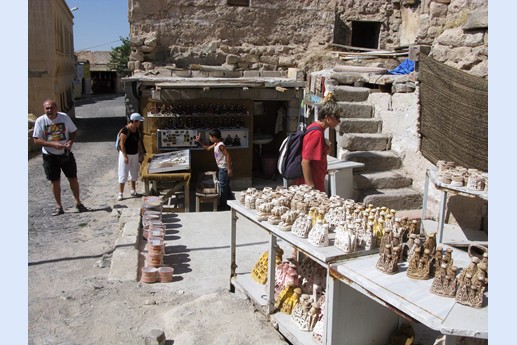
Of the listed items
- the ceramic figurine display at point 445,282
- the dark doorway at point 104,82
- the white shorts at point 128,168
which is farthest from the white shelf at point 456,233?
the dark doorway at point 104,82

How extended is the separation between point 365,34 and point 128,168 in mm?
9668

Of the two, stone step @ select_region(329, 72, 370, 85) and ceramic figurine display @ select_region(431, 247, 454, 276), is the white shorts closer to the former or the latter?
stone step @ select_region(329, 72, 370, 85)

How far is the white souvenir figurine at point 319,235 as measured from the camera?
3.37m

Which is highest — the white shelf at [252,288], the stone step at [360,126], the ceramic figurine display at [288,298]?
the stone step at [360,126]

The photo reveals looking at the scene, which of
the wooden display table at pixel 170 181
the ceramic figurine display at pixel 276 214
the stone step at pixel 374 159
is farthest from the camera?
the wooden display table at pixel 170 181

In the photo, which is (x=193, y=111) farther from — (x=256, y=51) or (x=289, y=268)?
(x=289, y=268)

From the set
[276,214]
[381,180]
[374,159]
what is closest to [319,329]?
[276,214]

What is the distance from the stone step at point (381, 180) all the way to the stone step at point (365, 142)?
0.55 metres

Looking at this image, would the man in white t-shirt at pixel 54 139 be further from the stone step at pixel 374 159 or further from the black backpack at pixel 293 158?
the stone step at pixel 374 159

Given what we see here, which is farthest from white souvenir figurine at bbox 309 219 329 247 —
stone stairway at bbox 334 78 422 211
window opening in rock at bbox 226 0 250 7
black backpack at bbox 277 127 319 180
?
window opening in rock at bbox 226 0 250 7

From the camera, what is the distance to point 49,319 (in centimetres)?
422

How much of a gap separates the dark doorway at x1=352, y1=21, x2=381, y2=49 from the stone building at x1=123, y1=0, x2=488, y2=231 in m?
0.03

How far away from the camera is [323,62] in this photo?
1216cm

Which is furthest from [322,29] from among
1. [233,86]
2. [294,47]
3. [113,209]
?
[113,209]
